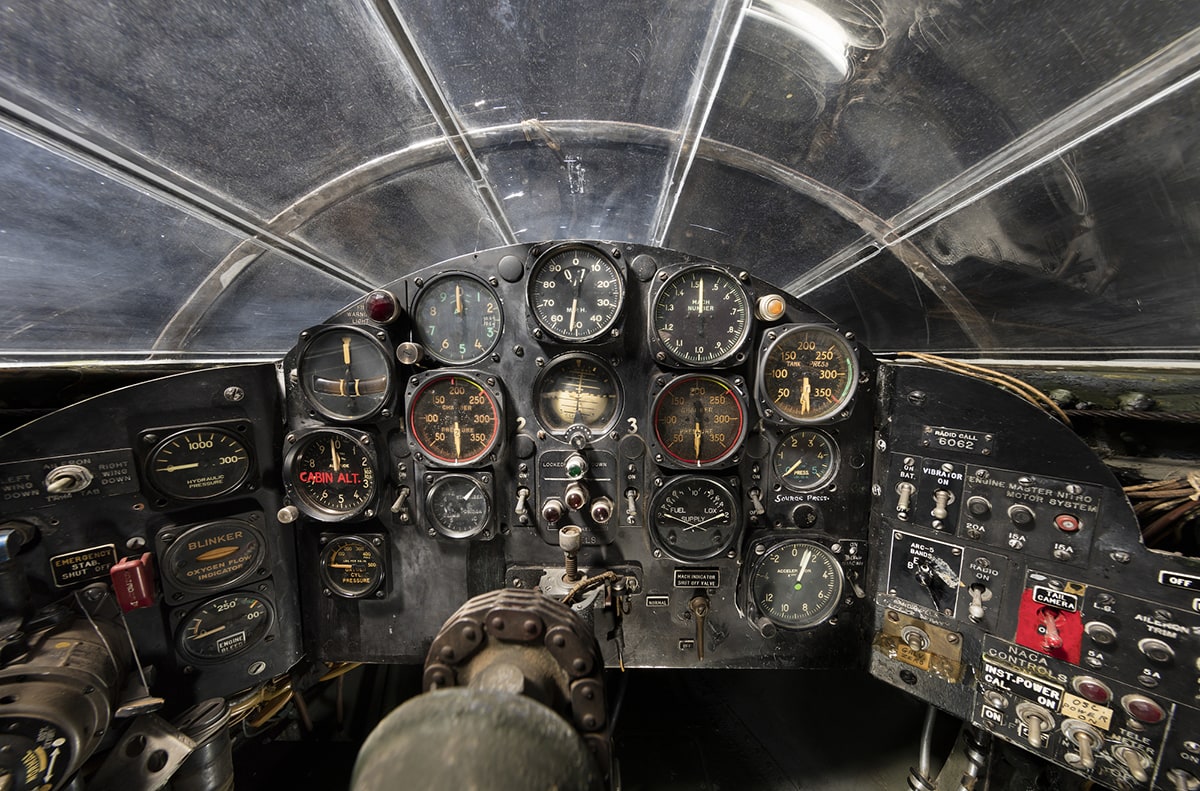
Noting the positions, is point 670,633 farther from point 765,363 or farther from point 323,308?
point 323,308

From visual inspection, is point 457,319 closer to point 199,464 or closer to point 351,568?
point 199,464

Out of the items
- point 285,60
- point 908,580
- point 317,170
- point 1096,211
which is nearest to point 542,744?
point 908,580

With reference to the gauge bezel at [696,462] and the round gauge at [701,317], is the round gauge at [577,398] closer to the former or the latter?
the gauge bezel at [696,462]

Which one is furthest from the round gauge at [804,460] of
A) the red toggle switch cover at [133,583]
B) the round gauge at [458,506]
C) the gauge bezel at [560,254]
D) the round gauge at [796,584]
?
the red toggle switch cover at [133,583]

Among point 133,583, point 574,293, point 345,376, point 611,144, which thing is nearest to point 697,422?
point 574,293

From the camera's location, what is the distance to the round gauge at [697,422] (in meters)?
2.41

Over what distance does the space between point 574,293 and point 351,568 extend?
211cm

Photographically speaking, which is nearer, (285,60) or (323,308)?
(285,60)

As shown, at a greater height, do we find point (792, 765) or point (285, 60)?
point (285, 60)

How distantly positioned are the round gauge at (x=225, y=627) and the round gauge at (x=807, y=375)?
10.1ft

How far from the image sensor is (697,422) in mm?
2432

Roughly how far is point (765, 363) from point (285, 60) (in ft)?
8.10

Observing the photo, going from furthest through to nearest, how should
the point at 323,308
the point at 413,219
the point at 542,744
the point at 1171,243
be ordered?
the point at 323,308 → the point at 413,219 → the point at 1171,243 → the point at 542,744

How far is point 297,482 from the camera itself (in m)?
2.39
